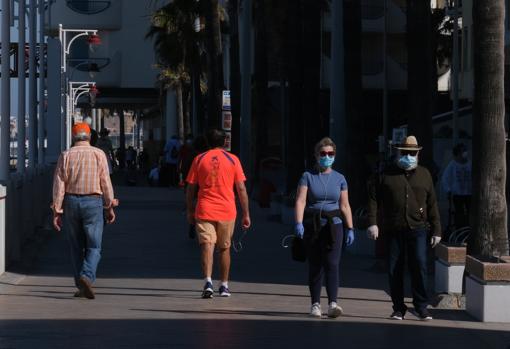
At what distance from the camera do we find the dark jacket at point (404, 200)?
1390 centimetres

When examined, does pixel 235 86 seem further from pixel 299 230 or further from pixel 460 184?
pixel 299 230

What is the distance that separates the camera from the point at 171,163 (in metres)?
52.6

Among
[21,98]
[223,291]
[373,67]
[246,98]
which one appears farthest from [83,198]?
[373,67]

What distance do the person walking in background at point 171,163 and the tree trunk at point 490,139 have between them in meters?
34.4

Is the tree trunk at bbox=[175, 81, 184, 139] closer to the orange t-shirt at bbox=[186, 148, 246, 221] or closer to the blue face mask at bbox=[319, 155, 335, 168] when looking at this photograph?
the orange t-shirt at bbox=[186, 148, 246, 221]

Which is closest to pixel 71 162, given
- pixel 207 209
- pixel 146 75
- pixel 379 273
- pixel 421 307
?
pixel 207 209

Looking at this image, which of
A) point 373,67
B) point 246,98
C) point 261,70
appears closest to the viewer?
point 246,98

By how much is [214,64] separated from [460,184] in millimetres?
22030

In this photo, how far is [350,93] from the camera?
2442 centimetres

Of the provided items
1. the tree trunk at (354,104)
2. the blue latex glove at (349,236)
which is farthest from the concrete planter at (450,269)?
the tree trunk at (354,104)

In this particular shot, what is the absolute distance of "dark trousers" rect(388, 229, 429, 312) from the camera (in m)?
13.9

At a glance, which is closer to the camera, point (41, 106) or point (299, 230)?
point (299, 230)

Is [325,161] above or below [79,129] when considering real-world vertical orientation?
below

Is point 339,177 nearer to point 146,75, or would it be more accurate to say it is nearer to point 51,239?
point 51,239
